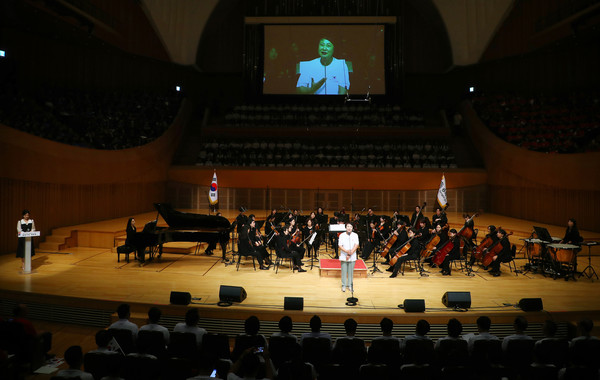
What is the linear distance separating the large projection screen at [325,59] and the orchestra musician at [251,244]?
13704 mm

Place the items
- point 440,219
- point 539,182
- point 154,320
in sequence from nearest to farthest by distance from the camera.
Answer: point 154,320 → point 440,219 → point 539,182

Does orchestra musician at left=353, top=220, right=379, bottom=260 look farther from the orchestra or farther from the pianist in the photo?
the pianist

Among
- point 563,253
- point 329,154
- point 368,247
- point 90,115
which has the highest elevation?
point 90,115

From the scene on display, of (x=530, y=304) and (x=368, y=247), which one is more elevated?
(x=368, y=247)

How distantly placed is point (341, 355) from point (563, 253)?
6843 mm

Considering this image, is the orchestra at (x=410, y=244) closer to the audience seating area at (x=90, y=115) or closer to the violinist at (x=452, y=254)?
the violinist at (x=452, y=254)

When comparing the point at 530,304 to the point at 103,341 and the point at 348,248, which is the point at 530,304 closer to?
the point at 348,248

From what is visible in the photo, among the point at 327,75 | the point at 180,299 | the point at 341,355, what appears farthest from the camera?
the point at 327,75

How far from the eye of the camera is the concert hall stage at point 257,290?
22.6ft

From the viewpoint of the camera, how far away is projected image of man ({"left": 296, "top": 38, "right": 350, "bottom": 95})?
22.0 meters

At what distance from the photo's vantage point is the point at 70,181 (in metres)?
12.8

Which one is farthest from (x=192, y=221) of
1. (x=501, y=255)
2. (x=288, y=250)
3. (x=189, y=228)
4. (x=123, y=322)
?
(x=501, y=255)

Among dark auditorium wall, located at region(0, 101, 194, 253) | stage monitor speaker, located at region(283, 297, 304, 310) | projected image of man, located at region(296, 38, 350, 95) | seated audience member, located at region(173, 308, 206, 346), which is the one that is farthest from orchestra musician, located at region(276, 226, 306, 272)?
projected image of man, located at region(296, 38, 350, 95)

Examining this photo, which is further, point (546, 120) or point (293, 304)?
point (546, 120)
